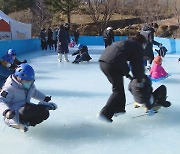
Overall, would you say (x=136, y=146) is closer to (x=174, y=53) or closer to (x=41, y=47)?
(x=174, y=53)

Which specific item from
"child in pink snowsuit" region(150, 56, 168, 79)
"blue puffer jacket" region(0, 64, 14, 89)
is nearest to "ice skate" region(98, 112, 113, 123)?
"blue puffer jacket" region(0, 64, 14, 89)

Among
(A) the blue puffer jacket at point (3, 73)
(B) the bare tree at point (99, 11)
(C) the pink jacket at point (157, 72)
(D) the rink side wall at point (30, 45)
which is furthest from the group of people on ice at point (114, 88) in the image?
(B) the bare tree at point (99, 11)

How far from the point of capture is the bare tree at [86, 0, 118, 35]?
29473 mm

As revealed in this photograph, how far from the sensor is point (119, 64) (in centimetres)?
350

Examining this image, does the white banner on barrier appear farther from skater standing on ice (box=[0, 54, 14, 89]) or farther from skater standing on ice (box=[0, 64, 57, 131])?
skater standing on ice (box=[0, 64, 57, 131])

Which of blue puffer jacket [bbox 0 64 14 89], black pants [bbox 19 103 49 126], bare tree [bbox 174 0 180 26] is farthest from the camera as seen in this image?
bare tree [bbox 174 0 180 26]

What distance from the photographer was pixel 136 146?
124 inches

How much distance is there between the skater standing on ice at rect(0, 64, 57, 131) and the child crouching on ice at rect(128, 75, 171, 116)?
98 centimetres

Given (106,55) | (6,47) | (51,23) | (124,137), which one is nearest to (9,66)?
(106,55)

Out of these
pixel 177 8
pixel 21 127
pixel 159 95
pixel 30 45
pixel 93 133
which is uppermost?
pixel 177 8

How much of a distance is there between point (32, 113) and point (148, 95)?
4.41 feet

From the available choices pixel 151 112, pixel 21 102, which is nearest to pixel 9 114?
pixel 21 102

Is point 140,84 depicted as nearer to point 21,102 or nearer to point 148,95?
point 148,95

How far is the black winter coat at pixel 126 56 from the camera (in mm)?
3473
